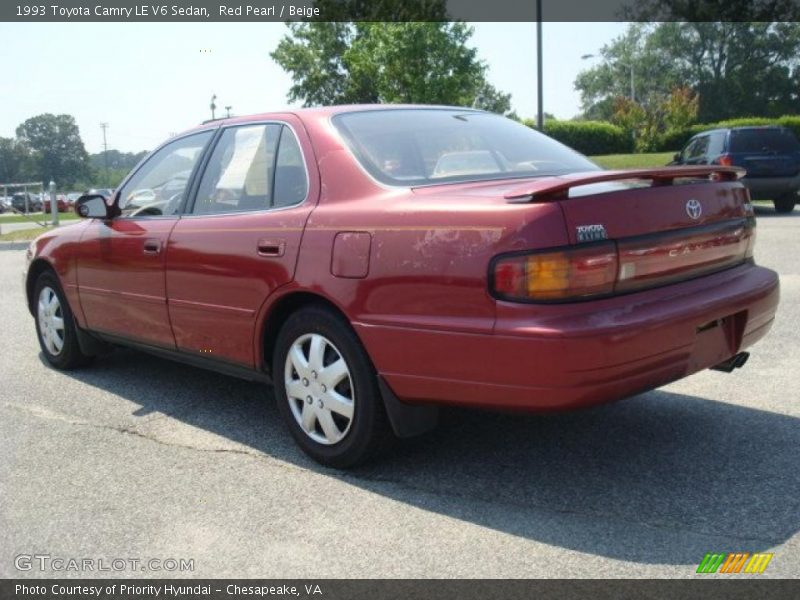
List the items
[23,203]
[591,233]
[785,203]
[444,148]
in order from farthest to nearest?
[23,203], [785,203], [444,148], [591,233]

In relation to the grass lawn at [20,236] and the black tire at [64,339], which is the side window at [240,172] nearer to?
the black tire at [64,339]

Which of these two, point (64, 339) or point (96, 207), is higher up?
point (96, 207)

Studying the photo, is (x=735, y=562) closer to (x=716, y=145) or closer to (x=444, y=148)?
(x=444, y=148)

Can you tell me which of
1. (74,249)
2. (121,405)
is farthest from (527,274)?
(74,249)

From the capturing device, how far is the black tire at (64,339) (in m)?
5.97

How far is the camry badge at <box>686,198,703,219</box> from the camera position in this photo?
A: 144 inches

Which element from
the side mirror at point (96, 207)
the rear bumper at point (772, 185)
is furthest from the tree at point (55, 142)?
the side mirror at point (96, 207)

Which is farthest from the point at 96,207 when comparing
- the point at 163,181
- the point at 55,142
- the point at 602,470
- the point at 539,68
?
the point at 55,142

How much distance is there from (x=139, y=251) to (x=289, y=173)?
1.27 m

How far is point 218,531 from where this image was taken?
10.9ft

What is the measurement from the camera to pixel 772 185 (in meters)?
16.0

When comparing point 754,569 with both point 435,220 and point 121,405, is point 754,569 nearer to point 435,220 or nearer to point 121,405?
point 435,220

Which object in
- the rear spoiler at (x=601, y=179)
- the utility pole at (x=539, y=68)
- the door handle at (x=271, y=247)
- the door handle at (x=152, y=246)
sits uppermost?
the utility pole at (x=539, y=68)

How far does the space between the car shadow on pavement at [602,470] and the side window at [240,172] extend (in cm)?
118
